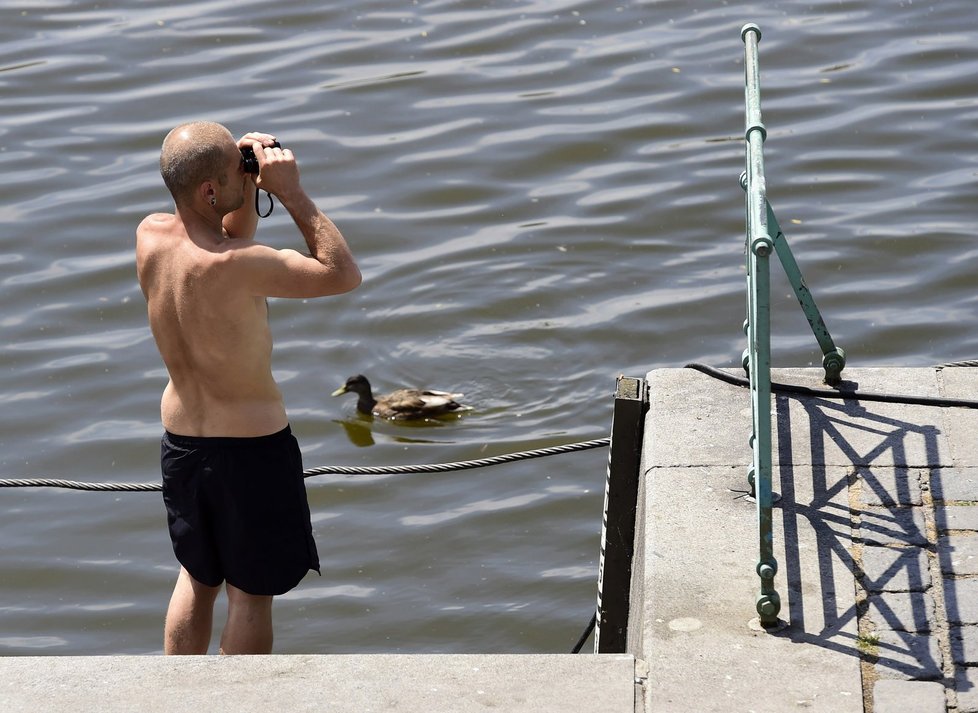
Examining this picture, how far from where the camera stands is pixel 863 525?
5.14 m

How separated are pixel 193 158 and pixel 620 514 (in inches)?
82.5

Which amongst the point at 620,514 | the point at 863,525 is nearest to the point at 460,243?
the point at 620,514

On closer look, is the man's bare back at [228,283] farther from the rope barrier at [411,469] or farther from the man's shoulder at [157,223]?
the rope barrier at [411,469]

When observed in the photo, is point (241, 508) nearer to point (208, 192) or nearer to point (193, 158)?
point (208, 192)

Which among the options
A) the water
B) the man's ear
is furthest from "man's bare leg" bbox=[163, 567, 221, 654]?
the water

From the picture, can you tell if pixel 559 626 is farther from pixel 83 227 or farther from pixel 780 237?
pixel 83 227

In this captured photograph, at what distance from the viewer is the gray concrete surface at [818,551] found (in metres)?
4.40

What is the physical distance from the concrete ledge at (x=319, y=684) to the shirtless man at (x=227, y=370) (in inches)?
32.8

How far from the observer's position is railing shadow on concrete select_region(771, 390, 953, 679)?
4582 millimetres

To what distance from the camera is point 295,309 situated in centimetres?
1153

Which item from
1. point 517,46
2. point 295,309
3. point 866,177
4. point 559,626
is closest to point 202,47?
point 517,46

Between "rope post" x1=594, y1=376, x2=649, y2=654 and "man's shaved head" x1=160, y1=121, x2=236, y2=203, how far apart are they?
1767 mm

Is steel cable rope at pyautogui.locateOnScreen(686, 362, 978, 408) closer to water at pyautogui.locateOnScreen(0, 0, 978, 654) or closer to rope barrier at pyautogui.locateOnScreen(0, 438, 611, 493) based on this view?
rope barrier at pyautogui.locateOnScreen(0, 438, 611, 493)

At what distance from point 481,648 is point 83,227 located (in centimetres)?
651
